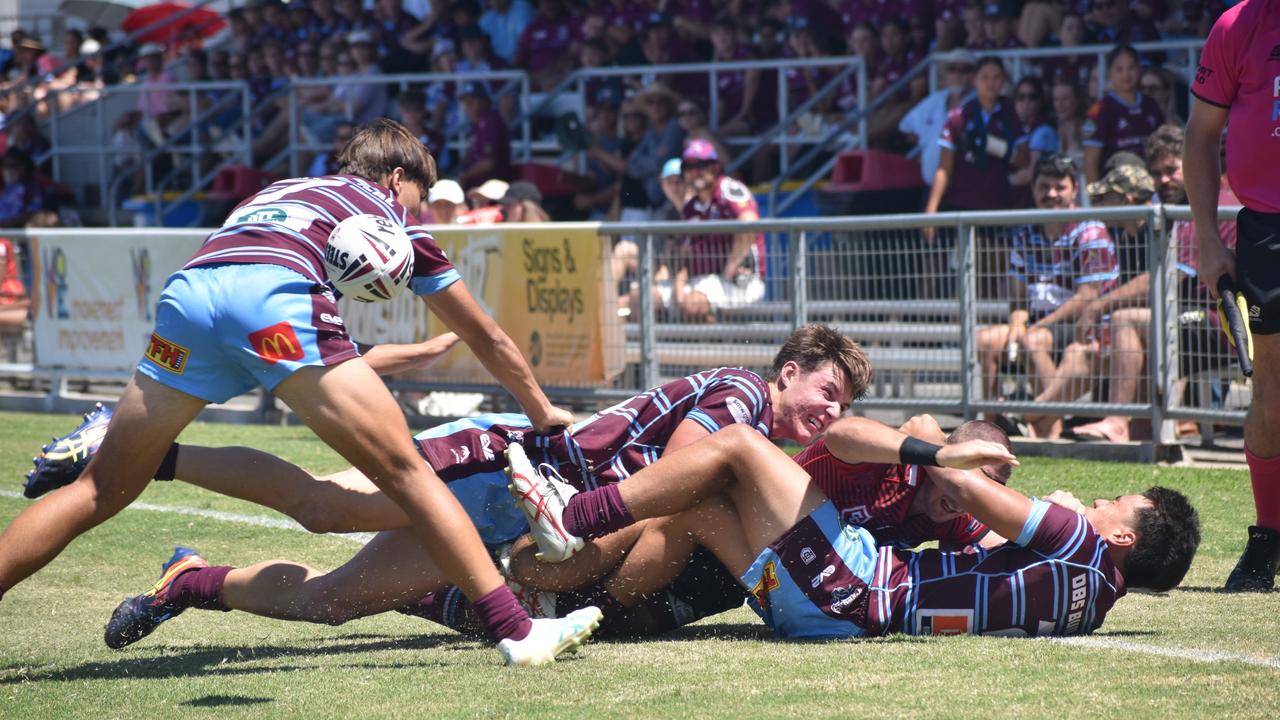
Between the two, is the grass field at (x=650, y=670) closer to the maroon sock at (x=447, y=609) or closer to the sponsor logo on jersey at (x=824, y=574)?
the maroon sock at (x=447, y=609)

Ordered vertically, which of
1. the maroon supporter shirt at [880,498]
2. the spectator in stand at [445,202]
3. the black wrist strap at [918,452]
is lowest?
the maroon supporter shirt at [880,498]

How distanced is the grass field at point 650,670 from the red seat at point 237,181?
11628mm

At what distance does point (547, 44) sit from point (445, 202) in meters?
4.07

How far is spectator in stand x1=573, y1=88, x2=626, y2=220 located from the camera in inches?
563

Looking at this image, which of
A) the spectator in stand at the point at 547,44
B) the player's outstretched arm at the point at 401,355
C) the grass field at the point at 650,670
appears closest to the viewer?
the grass field at the point at 650,670

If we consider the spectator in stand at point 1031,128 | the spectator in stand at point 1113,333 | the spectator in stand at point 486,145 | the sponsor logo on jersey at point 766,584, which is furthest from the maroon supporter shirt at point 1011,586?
the spectator in stand at point 486,145

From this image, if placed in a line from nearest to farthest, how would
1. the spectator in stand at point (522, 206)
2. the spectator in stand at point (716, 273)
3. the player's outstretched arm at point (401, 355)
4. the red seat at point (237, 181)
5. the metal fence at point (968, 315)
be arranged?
the player's outstretched arm at point (401, 355), the metal fence at point (968, 315), the spectator in stand at point (716, 273), the spectator in stand at point (522, 206), the red seat at point (237, 181)

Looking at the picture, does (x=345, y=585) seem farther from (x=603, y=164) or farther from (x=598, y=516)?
(x=603, y=164)

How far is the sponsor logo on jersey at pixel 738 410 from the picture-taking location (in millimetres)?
4969

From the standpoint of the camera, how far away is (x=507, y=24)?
16.9 meters

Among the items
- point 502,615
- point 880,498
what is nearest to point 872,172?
point 880,498

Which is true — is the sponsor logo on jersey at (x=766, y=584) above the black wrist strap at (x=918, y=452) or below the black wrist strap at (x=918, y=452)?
below

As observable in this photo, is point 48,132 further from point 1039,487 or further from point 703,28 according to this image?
point 1039,487

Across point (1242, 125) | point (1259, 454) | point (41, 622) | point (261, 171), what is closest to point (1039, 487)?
point (1259, 454)
